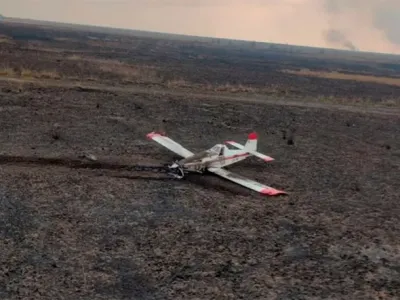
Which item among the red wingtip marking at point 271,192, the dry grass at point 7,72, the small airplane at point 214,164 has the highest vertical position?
the dry grass at point 7,72

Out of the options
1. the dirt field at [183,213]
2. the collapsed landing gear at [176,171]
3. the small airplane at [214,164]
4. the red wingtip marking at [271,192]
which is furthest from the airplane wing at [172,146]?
the red wingtip marking at [271,192]

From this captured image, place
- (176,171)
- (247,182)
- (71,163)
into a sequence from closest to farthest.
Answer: (247,182), (176,171), (71,163)

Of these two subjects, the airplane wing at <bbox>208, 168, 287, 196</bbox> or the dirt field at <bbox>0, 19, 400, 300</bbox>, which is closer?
the dirt field at <bbox>0, 19, 400, 300</bbox>

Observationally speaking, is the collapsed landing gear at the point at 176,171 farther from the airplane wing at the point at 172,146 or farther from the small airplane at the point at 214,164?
the airplane wing at the point at 172,146

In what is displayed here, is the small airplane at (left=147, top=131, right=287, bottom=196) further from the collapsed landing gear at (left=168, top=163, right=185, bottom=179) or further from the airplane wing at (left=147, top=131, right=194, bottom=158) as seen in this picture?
the airplane wing at (left=147, top=131, right=194, bottom=158)

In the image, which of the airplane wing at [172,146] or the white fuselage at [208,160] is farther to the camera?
the airplane wing at [172,146]

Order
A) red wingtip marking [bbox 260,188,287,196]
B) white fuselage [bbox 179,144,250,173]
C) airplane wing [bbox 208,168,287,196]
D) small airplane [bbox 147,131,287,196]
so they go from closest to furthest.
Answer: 1. red wingtip marking [bbox 260,188,287,196]
2. airplane wing [bbox 208,168,287,196]
3. small airplane [bbox 147,131,287,196]
4. white fuselage [bbox 179,144,250,173]

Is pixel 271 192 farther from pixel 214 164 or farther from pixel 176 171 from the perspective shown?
pixel 176 171

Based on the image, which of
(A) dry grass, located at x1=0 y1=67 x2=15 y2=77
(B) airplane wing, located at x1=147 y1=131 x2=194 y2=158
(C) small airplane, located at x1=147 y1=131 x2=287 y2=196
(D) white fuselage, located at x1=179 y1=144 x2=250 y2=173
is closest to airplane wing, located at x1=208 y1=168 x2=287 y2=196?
(C) small airplane, located at x1=147 y1=131 x2=287 y2=196

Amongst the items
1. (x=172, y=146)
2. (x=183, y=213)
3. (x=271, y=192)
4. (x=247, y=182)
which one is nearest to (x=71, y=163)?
(x=172, y=146)
